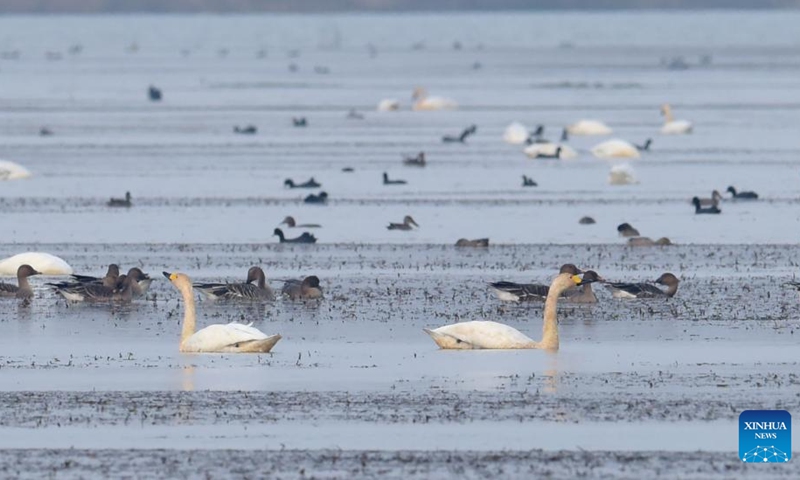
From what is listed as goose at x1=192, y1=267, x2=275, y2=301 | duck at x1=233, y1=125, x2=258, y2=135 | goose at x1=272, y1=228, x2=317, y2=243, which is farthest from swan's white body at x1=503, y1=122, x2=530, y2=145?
goose at x1=192, y1=267, x2=275, y2=301

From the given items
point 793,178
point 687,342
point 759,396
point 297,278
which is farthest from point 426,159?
point 759,396

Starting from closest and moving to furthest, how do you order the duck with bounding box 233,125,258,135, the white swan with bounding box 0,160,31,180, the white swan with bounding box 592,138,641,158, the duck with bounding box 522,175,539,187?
the duck with bounding box 522,175,539,187
the white swan with bounding box 0,160,31,180
the white swan with bounding box 592,138,641,158
the duck with bounding box 233,125,258,135

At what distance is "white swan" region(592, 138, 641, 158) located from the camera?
35938 mm

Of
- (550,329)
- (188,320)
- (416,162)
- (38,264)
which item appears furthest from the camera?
(416,162)

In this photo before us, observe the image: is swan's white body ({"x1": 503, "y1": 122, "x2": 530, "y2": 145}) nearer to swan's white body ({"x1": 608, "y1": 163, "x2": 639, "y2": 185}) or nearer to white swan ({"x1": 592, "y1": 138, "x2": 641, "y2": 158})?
white swan ({"x1": 592, "y1": 138, "x2": 641, "y2": 158})

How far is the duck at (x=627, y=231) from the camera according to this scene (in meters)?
22.8

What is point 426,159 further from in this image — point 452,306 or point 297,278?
point 452,306

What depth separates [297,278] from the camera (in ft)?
64.3

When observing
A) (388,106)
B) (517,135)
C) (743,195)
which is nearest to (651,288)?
(743,195)

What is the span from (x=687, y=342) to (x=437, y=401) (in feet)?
11.4

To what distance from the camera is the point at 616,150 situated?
118 feet

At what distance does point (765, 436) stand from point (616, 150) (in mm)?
25733

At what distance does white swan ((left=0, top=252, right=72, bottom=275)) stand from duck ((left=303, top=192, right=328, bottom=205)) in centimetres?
828

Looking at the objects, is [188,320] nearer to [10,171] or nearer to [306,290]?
[306,290]
